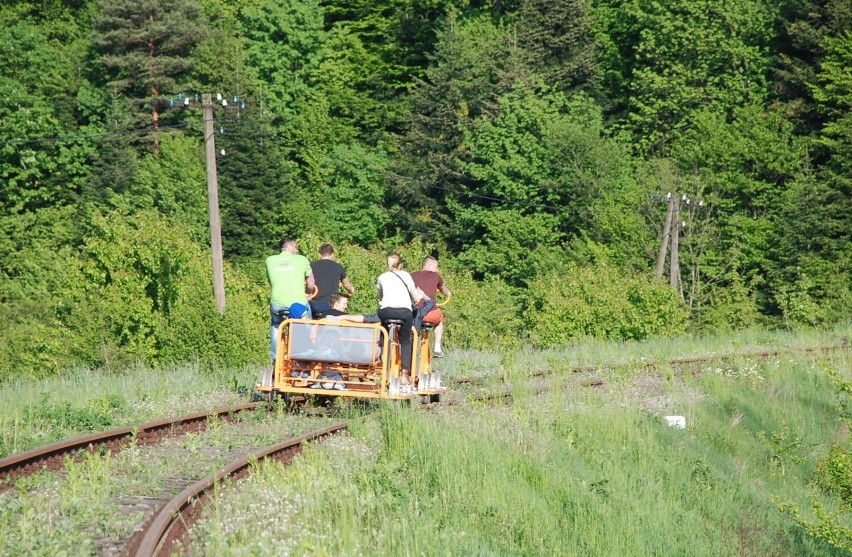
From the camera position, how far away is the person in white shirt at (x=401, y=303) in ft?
51.7

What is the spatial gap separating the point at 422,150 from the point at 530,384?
167 feet

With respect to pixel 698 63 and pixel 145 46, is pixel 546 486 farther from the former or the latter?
pixel 145 46

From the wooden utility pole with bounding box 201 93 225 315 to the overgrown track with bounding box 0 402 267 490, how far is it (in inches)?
702

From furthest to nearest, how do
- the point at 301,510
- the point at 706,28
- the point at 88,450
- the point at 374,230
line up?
the point at 374,230 → the point at 706,28 → the point at 88,450 → the point at 301,510

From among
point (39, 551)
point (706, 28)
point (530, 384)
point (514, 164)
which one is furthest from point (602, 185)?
point (39, 551)

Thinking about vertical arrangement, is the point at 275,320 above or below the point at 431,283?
below

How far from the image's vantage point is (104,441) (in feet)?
42.7

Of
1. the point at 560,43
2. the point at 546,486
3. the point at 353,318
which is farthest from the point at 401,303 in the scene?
the point at 560,43

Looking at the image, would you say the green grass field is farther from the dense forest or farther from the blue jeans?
the dense forest

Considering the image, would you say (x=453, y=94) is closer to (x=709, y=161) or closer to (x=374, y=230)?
(x=374, y=230)

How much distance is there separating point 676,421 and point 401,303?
442 cm

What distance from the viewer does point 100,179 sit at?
220 feet

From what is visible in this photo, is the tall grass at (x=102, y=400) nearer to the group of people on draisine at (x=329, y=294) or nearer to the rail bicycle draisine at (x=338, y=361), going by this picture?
the rail bicycle draisine at (x=338, y=361)

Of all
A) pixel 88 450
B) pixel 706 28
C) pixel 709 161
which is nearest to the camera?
pixel 88 450
